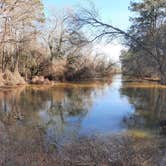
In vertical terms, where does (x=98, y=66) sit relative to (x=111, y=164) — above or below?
above

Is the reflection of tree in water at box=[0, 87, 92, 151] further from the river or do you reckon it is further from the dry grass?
the dry grass

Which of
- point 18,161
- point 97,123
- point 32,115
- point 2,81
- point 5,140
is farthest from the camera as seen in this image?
point 2,81

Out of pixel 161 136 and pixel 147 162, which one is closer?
pixel 147 162

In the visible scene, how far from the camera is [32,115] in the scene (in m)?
13.7

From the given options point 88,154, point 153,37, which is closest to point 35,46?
point 153,37

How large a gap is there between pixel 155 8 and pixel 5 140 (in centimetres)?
1030

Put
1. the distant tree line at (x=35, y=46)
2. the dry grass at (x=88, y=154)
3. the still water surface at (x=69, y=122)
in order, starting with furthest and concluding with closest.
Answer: the distant tree line at (x=35, y=46) → the still water surface at (x=69, y=122) → the dry grass at (x=88, y=154)

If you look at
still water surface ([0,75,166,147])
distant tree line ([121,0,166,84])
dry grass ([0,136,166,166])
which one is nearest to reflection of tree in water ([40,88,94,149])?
still water surface ([0,75,166,147])

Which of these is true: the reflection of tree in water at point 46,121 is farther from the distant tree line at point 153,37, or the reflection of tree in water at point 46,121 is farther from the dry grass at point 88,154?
the distant tree line at point 153,37

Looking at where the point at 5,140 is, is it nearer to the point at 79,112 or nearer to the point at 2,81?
the point at 79,112

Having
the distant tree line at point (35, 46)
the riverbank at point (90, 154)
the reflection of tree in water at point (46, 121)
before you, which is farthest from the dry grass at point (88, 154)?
the distant tree line at point (35, 46)

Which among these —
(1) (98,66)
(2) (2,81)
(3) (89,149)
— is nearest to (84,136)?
(3) (89,149)

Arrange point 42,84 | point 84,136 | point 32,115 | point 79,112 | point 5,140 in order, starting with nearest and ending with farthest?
point 5,140 → point 84,136 → point 32,115 → point 79,112 → point 42,84

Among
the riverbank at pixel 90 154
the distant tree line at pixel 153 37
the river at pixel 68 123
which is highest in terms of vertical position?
the distant tree line at pixel 153 37
